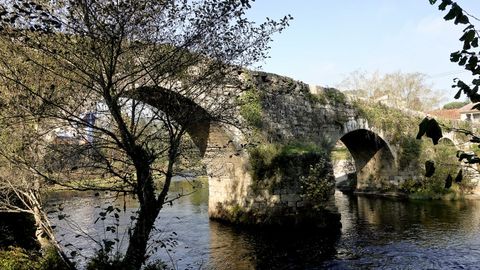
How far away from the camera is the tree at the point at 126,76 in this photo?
498 cm

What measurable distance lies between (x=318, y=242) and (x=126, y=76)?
8.80 metres

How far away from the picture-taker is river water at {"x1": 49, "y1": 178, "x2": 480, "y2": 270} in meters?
10.2

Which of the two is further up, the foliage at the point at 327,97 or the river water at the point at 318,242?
the foliage at the point at 327,97

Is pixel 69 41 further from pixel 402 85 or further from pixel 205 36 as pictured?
pixel 402 85

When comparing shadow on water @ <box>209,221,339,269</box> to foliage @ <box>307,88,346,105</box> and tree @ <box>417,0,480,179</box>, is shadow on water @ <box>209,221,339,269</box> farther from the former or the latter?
tree @ <box>417,0,480,179</box>

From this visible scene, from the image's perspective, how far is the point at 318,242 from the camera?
12242mm

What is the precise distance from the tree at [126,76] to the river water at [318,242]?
5.46ft

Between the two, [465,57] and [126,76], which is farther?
[126,76]

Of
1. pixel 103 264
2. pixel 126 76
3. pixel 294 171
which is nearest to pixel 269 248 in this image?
pixel 294 171

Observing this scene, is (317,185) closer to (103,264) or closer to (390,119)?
(103,264)

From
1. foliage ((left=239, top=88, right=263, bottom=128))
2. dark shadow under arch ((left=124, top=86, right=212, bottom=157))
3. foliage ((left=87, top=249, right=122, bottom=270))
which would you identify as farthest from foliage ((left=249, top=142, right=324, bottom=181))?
dark shadow under arch ((left=124, top=86, right=212, bottom=157))

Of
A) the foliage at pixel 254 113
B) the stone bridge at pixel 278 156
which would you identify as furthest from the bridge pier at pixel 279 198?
the foliage at pixel 254 113

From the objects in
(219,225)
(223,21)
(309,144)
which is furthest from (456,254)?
(223,21)

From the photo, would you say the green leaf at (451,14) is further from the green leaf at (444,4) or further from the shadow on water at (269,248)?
the shadow on water at (269,248)
